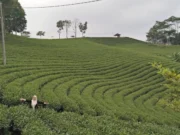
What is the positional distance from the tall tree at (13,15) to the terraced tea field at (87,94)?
38.7ft

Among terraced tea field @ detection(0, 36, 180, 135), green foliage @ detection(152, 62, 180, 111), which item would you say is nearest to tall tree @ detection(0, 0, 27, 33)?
terraced tea field @ detection(0, 36, 180, 135)

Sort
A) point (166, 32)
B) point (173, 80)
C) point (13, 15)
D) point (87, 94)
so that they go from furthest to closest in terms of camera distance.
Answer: point (166, 32) < point (13, 15) < point (87, 94) < point (173, 80)

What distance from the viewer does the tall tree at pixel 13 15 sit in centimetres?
4203

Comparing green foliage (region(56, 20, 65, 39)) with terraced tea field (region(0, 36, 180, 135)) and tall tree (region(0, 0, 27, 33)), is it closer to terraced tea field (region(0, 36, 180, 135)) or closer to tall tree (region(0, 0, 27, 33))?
tall tree (region(0, 0, 27, 33))

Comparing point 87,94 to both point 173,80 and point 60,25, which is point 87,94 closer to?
point 173,80

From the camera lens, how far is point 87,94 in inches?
720

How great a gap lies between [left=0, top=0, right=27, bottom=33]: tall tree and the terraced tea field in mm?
11795

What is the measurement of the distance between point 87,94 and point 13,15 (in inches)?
1469

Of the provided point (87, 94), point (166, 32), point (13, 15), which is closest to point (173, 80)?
point (87, 94)

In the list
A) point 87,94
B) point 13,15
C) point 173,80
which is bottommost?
point 87,94

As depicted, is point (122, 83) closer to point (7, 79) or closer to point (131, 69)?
point (131, 69)

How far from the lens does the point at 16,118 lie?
9.28 meters

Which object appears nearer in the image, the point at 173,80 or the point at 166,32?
the point at 173,80

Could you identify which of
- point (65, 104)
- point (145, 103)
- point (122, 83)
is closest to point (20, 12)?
point (122, 83)
